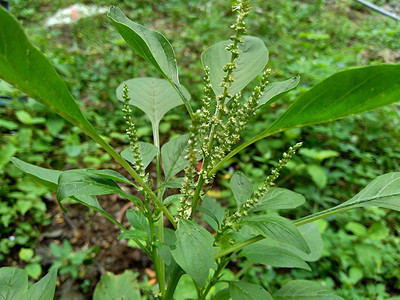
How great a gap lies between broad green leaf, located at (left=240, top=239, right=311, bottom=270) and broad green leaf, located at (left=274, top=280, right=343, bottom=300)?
0.44 ft

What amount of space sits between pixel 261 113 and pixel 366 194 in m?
1.83

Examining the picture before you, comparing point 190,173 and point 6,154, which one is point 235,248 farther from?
point 6,154

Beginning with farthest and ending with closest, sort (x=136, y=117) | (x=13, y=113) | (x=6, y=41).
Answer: (x=136, y=117), (x=13, y=113), (x=6, y=41)

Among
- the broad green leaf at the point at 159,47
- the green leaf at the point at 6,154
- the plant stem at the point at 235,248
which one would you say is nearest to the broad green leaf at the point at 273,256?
the plant stem at the point at 235,248

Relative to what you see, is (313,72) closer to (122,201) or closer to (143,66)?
(143,66)

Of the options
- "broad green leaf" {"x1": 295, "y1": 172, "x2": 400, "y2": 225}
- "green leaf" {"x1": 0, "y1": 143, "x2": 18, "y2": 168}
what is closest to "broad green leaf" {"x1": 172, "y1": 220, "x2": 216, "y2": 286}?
"broad green leaf" {"x1": 295, "y1": 172, "x2": 400, "y2": 225}

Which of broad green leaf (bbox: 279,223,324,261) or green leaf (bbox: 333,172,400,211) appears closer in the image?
green leaf (bbox: 333,172,400,211)

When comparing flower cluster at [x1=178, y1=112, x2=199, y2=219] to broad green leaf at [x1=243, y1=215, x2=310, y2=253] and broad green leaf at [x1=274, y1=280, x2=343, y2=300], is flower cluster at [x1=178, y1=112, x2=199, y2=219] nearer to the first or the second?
broad green leaf at [x1=243, y1=215, x2=310, y2=253]

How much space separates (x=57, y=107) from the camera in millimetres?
387

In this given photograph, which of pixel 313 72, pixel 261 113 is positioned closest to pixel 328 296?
pixel 261 113

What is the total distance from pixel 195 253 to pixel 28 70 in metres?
0.35

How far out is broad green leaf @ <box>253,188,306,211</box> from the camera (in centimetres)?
62

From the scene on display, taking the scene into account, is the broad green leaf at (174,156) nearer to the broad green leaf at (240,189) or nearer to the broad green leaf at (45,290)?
the broad green leaf at (240,189)

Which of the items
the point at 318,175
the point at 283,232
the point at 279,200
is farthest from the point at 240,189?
the point at 318,175
